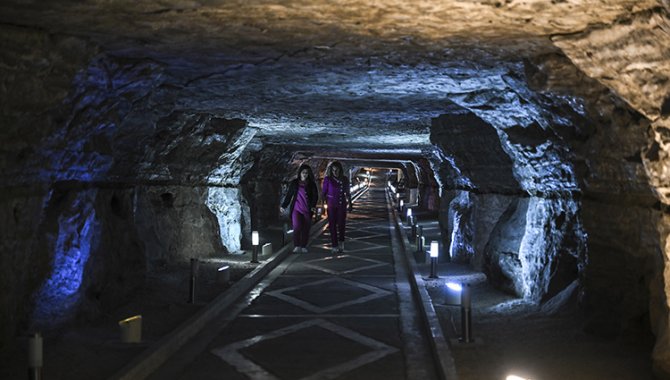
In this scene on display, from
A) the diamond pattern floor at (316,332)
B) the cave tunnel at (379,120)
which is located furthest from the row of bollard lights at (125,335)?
the diamond pattern floor at (316,332)

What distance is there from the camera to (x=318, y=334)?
9.57 meters

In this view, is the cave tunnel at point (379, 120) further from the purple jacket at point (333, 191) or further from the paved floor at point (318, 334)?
the purple jacket at point (333, 191)

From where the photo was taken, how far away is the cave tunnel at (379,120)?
580cm

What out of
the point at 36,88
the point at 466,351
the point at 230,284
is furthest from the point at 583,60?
the point at 230,284

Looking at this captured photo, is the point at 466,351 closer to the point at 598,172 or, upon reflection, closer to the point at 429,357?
the point at 429,357

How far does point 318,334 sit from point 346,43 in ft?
14.0

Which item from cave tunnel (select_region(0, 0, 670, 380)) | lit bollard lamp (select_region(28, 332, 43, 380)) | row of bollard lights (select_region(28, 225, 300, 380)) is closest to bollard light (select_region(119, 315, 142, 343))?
row of bollard lights (select_region(28, 225, 300, 380))

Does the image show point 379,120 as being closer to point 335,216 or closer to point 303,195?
point 303,195

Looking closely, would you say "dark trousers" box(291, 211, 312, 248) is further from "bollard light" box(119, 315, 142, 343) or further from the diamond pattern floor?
"bollard light" box(119, 315, 142, 343)

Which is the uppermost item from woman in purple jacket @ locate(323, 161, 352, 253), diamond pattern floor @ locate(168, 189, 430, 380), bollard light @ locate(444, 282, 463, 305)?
woman in purple jacket @ locate(323, 161, 352, 253)

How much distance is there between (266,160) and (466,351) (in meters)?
16.9

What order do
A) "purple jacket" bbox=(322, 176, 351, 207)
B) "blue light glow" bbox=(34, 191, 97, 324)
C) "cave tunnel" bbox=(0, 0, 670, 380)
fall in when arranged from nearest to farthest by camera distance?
1. "cave tunnel" bbox=(0, 0, 670, 380)
2. "blue light glow" bbox=(34, 191, 97, 324)
3. "purple jacket" bbox=(322, 176, 351, 207)

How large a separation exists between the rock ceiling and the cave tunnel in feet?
0.11

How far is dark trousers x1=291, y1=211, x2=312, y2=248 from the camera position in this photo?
18.8 meters
